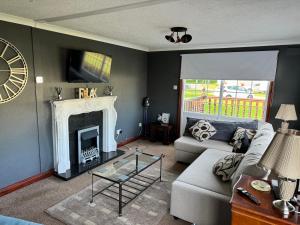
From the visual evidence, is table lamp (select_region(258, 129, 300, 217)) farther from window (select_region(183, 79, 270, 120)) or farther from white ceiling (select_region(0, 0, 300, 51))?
window (select_region(183, 79, 270, 120))

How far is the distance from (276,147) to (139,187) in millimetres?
2234

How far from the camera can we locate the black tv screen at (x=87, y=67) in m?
3.41

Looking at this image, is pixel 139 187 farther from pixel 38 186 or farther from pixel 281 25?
pixel 281 25

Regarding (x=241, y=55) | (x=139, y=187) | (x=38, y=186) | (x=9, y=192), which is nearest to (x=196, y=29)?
(x=241, y=55)

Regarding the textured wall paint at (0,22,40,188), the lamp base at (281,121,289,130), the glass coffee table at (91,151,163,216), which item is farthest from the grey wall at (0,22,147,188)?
the lamp base at (281,121,289,130)

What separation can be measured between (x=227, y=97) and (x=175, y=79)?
1325 mm

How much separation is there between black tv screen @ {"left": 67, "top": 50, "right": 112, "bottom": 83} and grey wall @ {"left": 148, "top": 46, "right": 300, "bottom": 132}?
5.67 feet

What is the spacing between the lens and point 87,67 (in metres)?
3.59

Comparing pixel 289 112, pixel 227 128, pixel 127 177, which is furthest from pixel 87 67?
pixel 289 112

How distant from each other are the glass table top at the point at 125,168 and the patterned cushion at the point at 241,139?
4.41 feet

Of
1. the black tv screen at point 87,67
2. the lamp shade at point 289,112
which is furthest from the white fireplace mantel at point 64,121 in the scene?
the lamp shade at point 289,112

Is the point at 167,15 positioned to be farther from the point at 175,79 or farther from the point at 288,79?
the point at 288,79

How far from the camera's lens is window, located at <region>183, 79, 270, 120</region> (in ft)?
14.6

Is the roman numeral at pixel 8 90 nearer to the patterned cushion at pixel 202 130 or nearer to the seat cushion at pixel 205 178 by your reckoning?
the seat cushion at pixel 205 178
